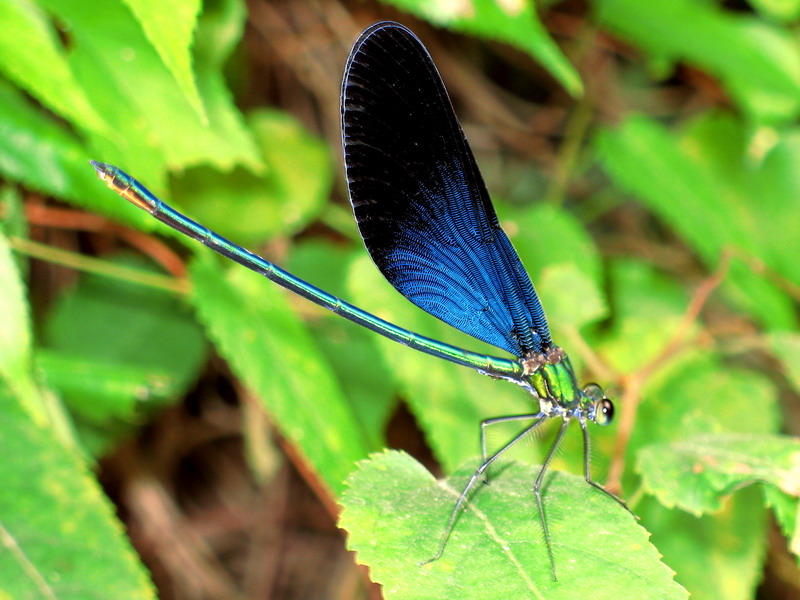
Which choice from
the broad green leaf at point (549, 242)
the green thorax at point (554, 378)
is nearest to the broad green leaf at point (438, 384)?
the green thorax at point (554, 378)

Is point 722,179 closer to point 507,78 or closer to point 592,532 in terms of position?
point 507,78

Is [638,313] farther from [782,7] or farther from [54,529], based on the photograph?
[54,529]

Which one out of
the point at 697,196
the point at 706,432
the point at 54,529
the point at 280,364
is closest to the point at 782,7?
the point at 697,196

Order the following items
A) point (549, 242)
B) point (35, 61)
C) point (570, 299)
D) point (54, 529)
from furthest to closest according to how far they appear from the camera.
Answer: point (549, 242)
point (570, 299)
point (35, 61)
point (54, 529)

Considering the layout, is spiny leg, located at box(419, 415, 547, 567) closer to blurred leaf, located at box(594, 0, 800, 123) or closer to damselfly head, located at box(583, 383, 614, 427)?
damselfly head, located at box(583, 383, 614, 427)

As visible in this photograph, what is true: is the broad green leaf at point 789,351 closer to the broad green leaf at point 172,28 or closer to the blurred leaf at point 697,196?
the blurred leaf at point 697,196

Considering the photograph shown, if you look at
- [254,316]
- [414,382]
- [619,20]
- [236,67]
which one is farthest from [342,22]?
[414,382]

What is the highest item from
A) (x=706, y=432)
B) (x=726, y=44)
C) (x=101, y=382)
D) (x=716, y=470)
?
(x=726, y=44)

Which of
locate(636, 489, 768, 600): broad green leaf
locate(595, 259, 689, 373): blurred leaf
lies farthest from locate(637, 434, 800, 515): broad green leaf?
locate(595, 259, 689, 373): blurred leaf
